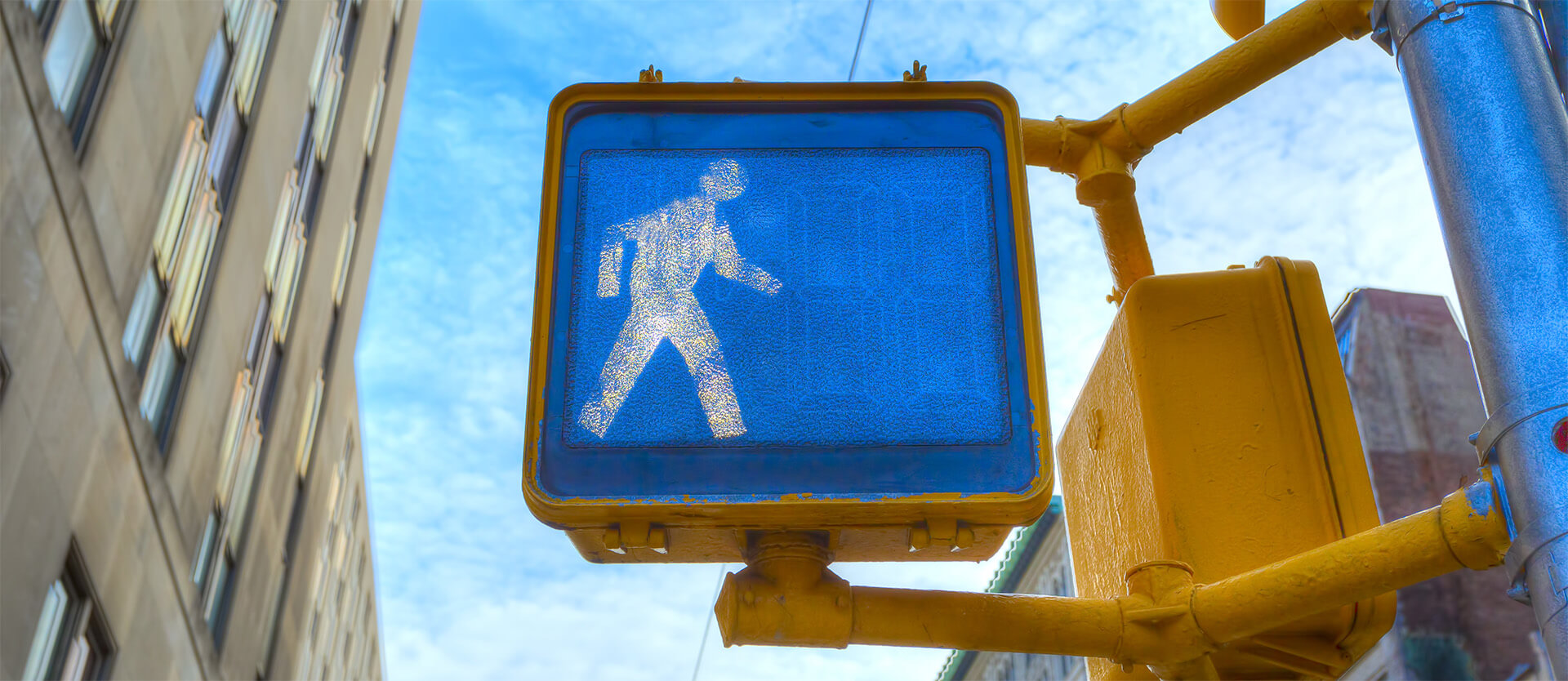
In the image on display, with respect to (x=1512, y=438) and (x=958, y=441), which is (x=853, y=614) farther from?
(x=1512, y=438)

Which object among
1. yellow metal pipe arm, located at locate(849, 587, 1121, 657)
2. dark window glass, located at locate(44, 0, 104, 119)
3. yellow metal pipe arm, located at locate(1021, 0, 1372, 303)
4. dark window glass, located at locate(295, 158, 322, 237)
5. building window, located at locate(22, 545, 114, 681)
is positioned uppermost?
dark window glass, located at locate(295, 158, 322, 237)

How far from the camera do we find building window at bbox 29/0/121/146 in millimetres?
12008

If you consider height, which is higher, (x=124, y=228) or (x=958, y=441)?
(x=124, y=228)

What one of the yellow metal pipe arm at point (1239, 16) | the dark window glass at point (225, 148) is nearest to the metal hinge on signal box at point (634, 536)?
the yellow metal pipe arm at point (1239, 16)

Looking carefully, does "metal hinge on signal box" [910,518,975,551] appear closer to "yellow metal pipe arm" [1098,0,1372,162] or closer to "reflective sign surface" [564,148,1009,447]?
"reflective sign surface" [564,148,1009,447]

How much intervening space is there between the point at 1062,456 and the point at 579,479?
1649 mm

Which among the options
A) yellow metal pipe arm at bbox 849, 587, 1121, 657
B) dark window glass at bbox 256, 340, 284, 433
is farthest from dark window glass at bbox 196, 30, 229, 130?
yellow metal pipe arm at bbox 849, 587, 1121, 657

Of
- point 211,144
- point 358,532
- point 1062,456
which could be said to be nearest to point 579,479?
point 1062,456

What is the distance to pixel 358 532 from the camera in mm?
38031

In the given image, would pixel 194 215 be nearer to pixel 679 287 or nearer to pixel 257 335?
pixel 257 335

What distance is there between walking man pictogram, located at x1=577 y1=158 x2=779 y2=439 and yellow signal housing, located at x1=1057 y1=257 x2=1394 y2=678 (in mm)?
879

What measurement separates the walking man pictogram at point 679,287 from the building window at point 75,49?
11.3 m

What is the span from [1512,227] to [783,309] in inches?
45.7

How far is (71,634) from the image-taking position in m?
13.5
